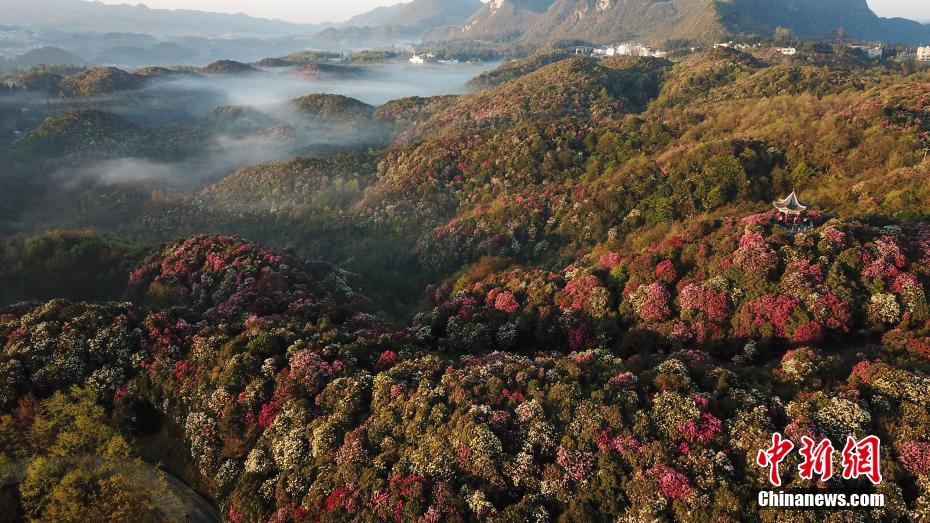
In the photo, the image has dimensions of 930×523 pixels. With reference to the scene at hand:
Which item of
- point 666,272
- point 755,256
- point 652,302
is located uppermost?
point 755,256

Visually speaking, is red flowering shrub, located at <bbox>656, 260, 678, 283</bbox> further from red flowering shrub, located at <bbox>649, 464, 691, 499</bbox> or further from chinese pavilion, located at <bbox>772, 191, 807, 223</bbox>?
red flowering shrub, located at <bbox>649, 464, 691, 499</bbox>

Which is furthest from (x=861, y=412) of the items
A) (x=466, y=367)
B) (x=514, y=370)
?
(x=466, y=367)

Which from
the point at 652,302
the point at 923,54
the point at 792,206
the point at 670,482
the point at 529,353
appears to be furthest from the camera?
the point at 923,54

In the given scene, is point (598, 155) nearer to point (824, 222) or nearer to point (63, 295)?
point (824, 222)

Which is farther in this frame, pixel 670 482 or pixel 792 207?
pixel 792 207

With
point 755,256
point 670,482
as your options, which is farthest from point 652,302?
point 670,482

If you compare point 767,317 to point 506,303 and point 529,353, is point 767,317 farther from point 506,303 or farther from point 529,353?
point 506,303

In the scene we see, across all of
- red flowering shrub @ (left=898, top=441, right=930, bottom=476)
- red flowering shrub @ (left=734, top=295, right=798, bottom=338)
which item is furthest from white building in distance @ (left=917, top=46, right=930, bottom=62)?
red flowering shrub @ (left=898, top=441, right=930, bottom=476)

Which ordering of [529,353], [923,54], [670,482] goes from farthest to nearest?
[923,54] → [529,353] → [670,482]

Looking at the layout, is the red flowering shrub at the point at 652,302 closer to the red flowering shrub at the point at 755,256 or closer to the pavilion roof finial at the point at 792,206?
the red flowering shrub at the point at 755,256
